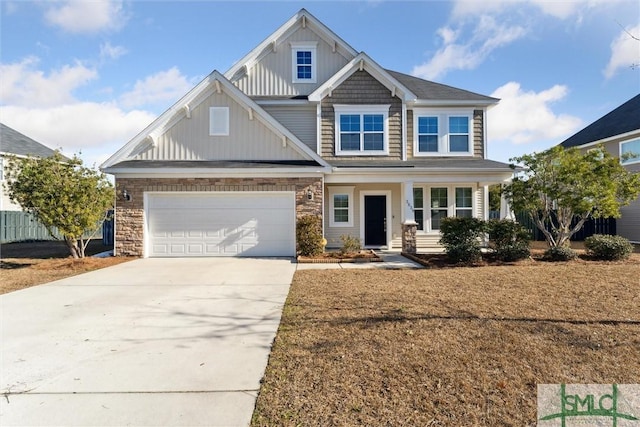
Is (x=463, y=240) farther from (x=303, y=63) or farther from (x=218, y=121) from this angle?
(x=303, y=63)

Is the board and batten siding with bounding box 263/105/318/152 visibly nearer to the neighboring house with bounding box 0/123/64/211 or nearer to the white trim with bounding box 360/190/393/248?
the white trim with bounding box 360/190/393/248

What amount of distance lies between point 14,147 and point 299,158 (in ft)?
61.8

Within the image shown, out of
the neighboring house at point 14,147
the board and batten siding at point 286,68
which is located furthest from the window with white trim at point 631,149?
the neighboring house at point 14,147

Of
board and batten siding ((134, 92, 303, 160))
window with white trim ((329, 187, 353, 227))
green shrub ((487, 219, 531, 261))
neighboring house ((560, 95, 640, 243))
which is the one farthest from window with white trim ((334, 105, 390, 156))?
neighboring house ((560, 95, 640, 243))

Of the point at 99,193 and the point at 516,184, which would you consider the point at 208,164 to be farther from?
the point at 516,184

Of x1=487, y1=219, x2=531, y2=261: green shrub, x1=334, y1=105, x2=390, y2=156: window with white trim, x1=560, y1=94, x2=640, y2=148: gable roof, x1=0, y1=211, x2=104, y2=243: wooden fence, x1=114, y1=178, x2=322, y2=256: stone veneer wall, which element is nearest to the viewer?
x1=487, y1=219, x2=531, y2=261: green shrub

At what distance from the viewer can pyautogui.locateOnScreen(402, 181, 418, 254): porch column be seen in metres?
12.2

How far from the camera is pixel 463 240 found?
1027 cm

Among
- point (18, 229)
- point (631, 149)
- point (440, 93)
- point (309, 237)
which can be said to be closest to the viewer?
point (309, 237)

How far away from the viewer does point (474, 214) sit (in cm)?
1447

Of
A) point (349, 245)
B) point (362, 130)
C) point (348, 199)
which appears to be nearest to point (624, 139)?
point (362, 130)

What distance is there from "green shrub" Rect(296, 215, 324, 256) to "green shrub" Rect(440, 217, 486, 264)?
3948 mm

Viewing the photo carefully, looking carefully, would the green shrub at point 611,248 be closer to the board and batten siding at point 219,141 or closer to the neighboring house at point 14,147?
the board and batten siding at point 219,141

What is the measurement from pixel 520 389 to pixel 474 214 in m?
12.4
